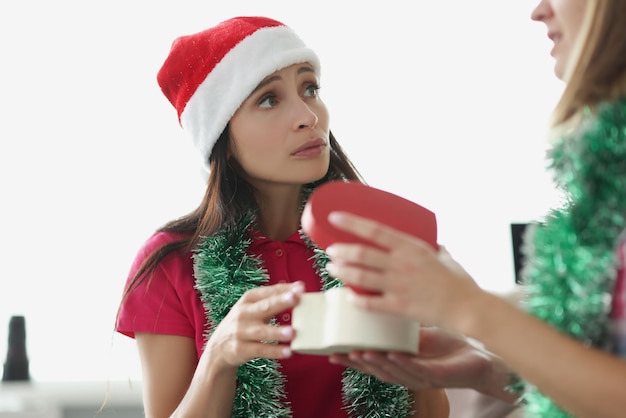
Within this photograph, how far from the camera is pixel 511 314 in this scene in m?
0.86

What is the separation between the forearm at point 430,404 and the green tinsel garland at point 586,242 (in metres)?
0.63

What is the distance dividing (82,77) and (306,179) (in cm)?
118

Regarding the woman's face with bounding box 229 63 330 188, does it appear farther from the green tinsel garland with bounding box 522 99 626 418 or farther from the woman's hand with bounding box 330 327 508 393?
the green tinsel garland with bounding box 522 99 626 418

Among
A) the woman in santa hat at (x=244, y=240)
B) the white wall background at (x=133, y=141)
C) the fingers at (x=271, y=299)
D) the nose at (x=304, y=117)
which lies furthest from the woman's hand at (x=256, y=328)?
the white wall background at (x=133, y=141)

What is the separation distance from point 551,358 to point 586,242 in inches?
5.7

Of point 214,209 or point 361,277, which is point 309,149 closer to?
point 214,209

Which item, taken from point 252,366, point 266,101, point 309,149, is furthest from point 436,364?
point 266,101

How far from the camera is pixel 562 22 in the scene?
3.40 ft

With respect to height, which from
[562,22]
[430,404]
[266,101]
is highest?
[266,101]

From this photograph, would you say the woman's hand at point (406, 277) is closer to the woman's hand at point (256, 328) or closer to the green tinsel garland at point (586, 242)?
the green tinsel garland at point (586, 242)

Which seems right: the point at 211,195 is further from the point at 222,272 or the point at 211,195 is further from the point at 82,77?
the point at 82,77

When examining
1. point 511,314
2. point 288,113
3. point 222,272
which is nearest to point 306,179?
point 288,113

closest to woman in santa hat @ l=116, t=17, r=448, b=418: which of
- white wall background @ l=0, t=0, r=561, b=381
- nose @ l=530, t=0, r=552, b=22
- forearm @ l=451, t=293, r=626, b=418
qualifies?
nose @ l=530, t=0, r=552, b=22

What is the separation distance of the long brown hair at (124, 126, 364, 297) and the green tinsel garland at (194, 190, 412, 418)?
3 centimetres
